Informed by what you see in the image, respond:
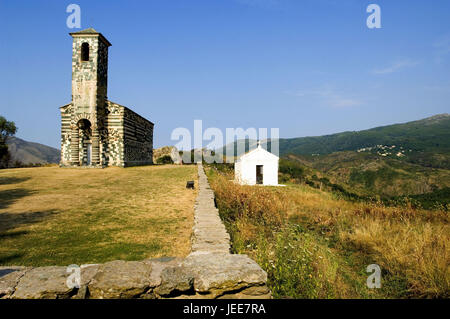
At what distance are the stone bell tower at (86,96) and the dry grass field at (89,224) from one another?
9939mm

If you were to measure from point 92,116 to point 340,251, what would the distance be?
19.6 metres

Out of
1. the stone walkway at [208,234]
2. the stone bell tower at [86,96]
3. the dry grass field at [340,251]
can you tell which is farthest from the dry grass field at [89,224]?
the stone bell tower at [86,96]

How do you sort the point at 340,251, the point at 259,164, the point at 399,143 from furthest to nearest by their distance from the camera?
the point at 399,143
the point at 259,164
the point at 340,251

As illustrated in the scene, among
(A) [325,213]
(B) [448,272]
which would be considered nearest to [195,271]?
(B) [448,272]

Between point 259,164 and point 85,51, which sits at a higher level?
point 85,51

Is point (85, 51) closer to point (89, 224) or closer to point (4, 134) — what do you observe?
point (4, 134)

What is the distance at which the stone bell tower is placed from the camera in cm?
1958

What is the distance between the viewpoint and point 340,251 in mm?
5805

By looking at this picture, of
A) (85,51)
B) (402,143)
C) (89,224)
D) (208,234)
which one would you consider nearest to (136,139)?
(85,51)

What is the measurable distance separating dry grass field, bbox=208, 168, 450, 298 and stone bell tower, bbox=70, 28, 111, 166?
1527 centimetres

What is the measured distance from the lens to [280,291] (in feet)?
10.1
